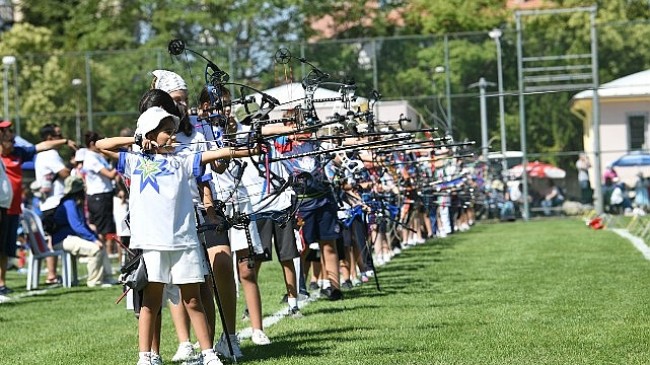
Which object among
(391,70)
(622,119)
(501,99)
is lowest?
(622,119)

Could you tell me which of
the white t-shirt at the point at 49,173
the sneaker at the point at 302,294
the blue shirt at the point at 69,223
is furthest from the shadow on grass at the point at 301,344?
the white t-shirt at the point at 49,173

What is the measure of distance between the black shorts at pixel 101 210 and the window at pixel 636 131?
60.7 feet

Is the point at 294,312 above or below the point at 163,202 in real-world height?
below

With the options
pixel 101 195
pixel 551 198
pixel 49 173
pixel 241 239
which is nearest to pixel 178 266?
pixel 241 239

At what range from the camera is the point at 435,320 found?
1152 cm

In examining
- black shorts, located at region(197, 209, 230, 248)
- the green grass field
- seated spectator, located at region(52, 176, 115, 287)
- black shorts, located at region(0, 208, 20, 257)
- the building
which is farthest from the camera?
the building

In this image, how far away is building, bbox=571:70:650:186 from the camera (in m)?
35.2

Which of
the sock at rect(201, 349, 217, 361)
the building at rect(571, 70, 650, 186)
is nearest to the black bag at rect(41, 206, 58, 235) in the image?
the sock at rect(201, 349, 217, 361)

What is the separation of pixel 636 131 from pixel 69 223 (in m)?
19.4

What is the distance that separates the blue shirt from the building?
18.4m

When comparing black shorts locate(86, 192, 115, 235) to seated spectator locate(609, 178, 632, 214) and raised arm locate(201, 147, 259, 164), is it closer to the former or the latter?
raised arm locate(201, 147, 259, 164)

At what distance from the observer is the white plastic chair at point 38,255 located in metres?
18.9

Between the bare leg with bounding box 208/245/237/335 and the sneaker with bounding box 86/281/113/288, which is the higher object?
the bare leg with bounding box 208/245/237/335

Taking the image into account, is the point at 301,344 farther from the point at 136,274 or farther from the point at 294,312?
the point at 294,312
